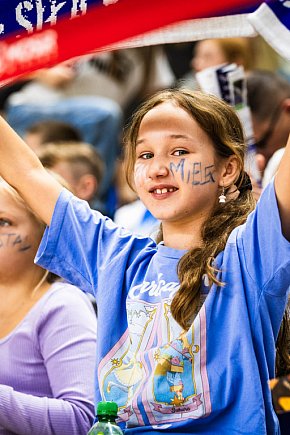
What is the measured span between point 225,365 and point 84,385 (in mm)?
768

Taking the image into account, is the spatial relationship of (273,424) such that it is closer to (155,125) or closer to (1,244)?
(155,125)

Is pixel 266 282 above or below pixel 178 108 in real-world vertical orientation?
below

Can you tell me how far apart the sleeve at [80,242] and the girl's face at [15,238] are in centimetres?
46

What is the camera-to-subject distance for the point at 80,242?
2.93m

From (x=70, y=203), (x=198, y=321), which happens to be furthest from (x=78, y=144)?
(x=198, y=321)

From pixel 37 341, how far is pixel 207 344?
86 centimetres

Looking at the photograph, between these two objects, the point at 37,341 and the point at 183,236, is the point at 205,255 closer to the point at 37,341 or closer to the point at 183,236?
the point at 183,236

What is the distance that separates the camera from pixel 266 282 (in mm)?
2535

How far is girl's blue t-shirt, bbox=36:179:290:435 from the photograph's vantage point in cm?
252

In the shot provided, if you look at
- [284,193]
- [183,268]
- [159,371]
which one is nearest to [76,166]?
[183,268]

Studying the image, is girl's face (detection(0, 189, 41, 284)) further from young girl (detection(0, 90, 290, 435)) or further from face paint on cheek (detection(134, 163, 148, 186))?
face paint on cheek (detection(134, 163, 148, 186))

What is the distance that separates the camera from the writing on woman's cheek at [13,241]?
3.39 meters

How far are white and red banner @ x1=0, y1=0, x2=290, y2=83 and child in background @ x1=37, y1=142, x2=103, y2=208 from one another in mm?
2272

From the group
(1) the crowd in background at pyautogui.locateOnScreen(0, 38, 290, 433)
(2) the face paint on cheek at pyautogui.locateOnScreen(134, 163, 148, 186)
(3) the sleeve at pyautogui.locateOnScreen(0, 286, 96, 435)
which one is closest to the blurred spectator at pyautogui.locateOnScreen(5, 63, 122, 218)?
(1) the crowd in background at pyautogui.locateOnScreen(0, 38, 290, 433)
